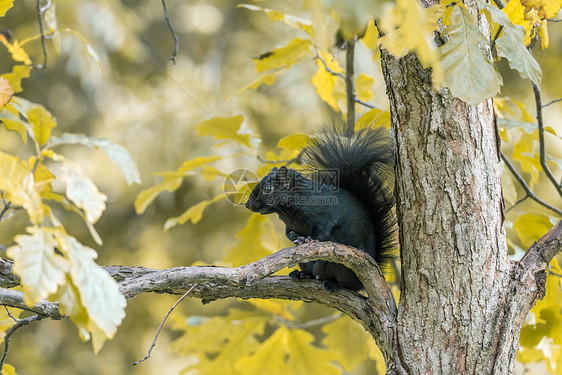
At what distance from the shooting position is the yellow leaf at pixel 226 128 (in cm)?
191

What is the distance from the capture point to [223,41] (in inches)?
219

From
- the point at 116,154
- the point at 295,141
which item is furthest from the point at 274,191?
the point at 116,154

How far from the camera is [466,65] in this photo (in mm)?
1113

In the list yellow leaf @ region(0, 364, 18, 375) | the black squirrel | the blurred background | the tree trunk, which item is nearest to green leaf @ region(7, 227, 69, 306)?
yellow leaf @ region(0, 364, 18, 375)

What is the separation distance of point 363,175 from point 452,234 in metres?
0.55

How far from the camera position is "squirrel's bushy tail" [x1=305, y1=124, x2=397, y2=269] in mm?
1821

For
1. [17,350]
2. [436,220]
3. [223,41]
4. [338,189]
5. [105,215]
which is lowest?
[436,220]

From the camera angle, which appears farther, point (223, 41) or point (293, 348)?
point (223, 41)

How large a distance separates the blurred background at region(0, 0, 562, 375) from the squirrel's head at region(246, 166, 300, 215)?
2.28m

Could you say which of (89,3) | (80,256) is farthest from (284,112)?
(80,256)

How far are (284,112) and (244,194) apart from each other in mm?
3217

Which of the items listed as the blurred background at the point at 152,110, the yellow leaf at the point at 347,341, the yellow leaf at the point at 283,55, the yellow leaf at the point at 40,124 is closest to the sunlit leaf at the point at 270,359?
the yellow leaf at the point at 347,341

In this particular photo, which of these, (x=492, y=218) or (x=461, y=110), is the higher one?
(x=461, y=110)

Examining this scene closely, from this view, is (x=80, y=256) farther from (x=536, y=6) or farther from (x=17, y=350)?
(x=17, y=350)
